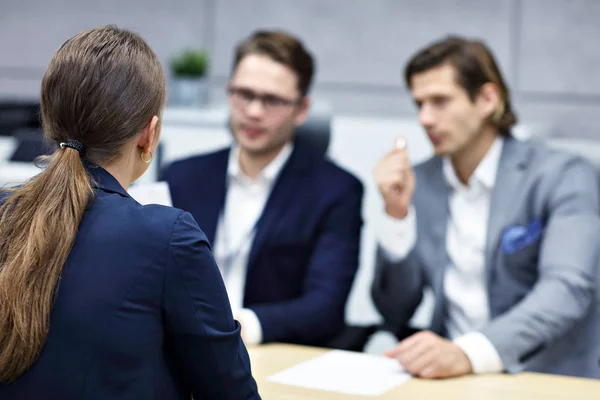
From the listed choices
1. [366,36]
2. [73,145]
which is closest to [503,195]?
[73,145]

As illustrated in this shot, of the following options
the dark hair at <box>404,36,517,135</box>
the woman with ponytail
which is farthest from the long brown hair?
the dark hair at <box>404,36,517,135</box>

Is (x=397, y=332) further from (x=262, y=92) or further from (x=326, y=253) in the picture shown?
(x=262, y=92)

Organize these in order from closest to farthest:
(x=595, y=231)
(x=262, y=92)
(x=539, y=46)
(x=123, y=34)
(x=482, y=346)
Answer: (x=123, y=34), (x=482, y=346), (x=595, y=231), (x=262, y=92), (x=539, y=46)

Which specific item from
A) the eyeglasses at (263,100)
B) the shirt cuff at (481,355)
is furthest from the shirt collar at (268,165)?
the shirt cuff at (481,355)

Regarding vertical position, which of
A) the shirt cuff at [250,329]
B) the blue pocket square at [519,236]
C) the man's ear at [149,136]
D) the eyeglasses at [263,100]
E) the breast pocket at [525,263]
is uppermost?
the man's ear at [149,136]

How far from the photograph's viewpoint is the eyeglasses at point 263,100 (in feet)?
7.47

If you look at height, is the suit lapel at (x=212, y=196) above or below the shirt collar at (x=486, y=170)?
below

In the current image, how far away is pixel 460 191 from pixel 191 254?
133 centimetres

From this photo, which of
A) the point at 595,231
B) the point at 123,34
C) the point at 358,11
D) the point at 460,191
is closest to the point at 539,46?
the point at 358,11

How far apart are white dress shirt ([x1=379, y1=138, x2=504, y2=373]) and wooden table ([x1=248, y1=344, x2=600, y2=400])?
52 centimetres

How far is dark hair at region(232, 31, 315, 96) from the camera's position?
92.0 inches

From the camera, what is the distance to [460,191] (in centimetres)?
225

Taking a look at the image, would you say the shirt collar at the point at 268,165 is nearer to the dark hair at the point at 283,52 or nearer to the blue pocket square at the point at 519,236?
the dark hair at the point at 283,52

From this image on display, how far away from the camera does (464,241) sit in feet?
7.18
